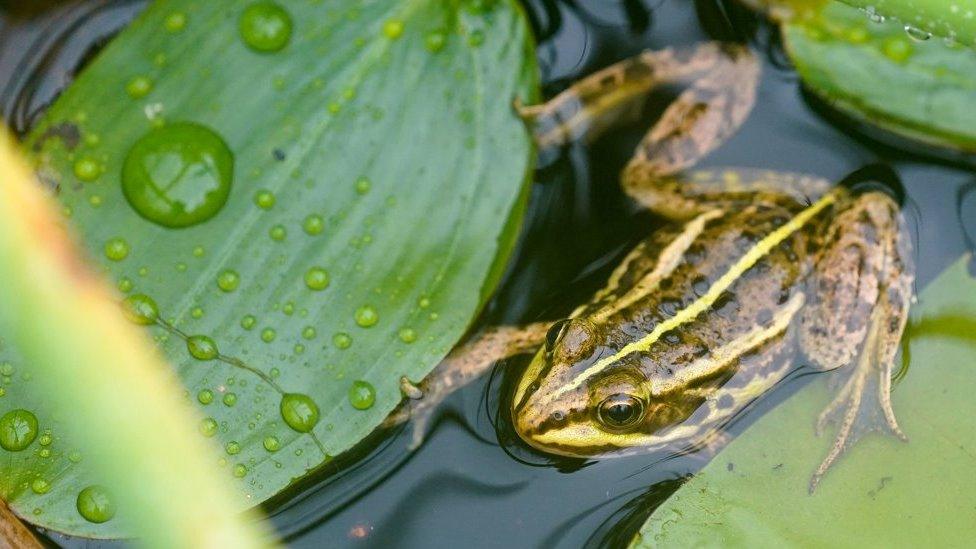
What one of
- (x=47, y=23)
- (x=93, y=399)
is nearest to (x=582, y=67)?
(x=47, y=23)

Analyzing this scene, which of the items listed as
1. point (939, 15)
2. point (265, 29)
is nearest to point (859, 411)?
point (939, 15)

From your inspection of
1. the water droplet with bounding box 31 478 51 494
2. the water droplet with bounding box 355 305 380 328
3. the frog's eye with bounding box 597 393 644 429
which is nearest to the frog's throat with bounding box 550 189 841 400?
the frog's eye with bounding box 597 393 644 429

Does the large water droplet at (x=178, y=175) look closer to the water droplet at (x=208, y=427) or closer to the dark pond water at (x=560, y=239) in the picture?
the water droplet at (x=208, y=427)

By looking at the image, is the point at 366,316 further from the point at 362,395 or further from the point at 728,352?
the point at 728,352

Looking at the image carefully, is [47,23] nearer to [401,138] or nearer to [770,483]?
[401,138]

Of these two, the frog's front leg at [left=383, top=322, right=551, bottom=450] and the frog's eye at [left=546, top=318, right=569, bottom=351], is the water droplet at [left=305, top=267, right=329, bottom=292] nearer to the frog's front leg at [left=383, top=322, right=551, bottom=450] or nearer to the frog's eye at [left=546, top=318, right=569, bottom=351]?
the frog's front leg at [left=383, top=322, right=551, bottom=450]

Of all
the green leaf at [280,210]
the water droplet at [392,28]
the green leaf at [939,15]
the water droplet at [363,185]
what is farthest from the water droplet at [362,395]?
the green leaf at [939,15]
